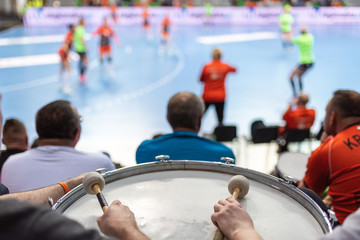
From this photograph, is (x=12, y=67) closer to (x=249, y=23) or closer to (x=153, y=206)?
(x=153, y=206)

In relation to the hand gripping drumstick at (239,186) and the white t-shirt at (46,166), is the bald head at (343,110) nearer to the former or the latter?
the hand gripping drumstick at (239,186)

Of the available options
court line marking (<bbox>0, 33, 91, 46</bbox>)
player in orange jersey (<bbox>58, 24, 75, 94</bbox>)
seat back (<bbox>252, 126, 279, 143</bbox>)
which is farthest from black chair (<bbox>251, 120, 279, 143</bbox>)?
court line marking (<bbox>0, 33, 91, 46</bbox>)

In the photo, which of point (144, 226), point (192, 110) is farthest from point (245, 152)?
point (144, 226)

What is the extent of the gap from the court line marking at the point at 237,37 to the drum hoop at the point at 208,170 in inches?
619

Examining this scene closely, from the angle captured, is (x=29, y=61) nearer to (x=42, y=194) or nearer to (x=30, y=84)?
(x=30, y=84)

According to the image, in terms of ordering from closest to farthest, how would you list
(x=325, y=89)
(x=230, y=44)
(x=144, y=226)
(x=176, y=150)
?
(x=144, y=226) < (x=176, y=150) < (x=325, y=89) < (x=230, y=44)

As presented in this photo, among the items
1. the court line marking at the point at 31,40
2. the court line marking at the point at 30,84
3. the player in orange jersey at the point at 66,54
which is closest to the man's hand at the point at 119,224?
the player in orange jersey at the point at 66,54

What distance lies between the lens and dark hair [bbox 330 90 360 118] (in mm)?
2775

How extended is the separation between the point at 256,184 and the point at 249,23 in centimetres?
2299

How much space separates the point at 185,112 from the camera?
3.11 m

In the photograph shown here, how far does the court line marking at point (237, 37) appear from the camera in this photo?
17.6 meters

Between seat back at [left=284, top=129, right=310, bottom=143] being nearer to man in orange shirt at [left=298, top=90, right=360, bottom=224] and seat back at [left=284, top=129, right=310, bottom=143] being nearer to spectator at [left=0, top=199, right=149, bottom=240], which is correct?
man in orange shirt at [left=298, top=90, right=360, bottom=224]

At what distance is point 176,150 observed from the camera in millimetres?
2680

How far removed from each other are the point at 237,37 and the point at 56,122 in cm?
1702
